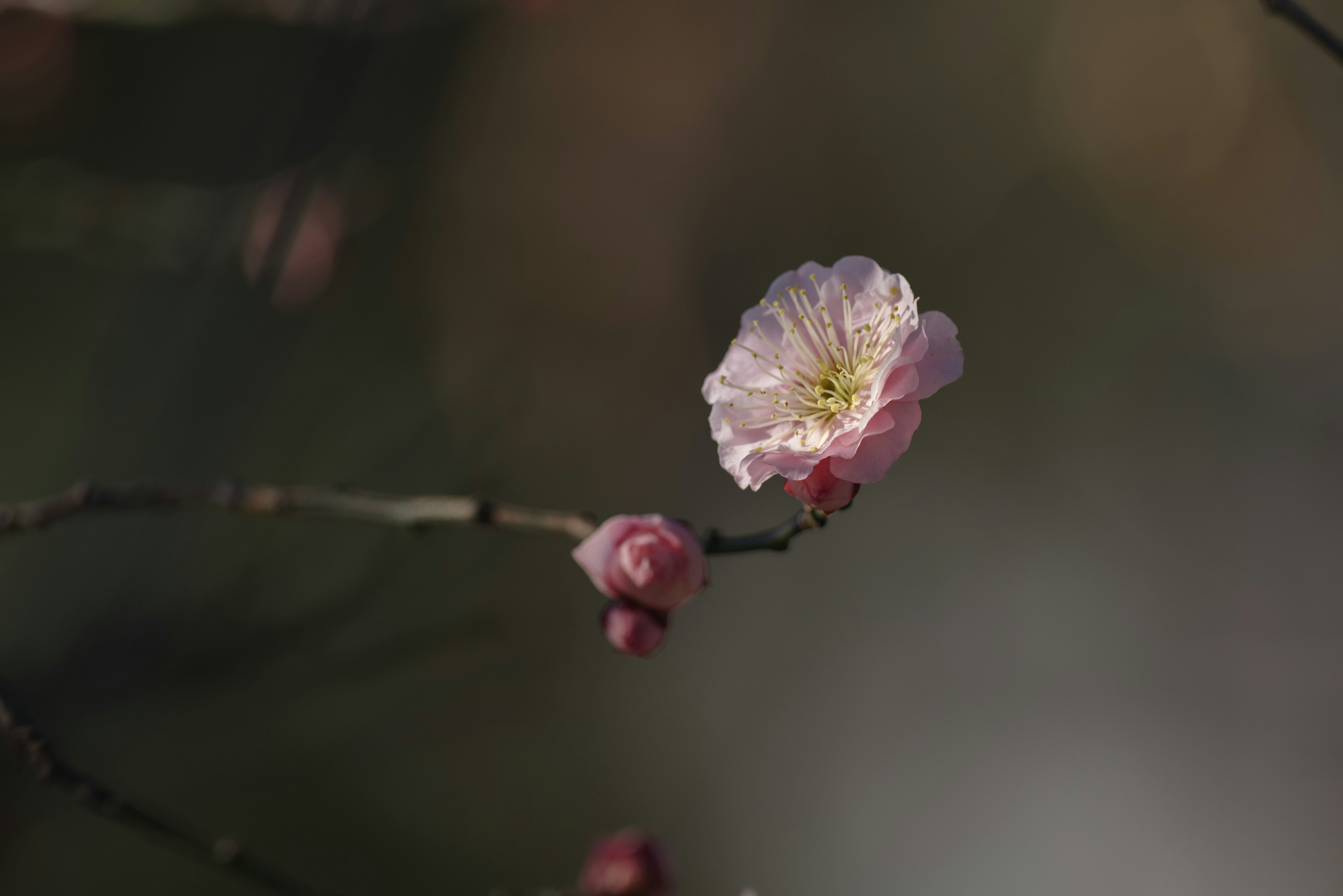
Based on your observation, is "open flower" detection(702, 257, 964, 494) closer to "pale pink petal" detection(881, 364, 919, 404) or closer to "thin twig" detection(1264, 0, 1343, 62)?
"pale pink petal" detection(881, 364, 919, 404)

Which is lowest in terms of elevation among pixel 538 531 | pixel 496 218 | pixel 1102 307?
pixel 538 531

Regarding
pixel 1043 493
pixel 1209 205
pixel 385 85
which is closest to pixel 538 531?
pixel 1043 493

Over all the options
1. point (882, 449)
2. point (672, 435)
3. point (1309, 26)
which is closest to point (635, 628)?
point (882, 449)

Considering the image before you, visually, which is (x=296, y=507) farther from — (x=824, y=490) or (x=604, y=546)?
(x=824, y=490)

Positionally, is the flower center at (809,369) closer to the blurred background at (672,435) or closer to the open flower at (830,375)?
the open flower at (830,375)

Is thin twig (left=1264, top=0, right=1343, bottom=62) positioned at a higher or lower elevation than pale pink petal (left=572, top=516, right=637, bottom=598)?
higher

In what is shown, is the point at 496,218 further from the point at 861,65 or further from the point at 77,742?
the point at 77,742

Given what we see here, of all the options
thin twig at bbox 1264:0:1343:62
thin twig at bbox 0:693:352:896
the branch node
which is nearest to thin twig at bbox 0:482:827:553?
the branch node
